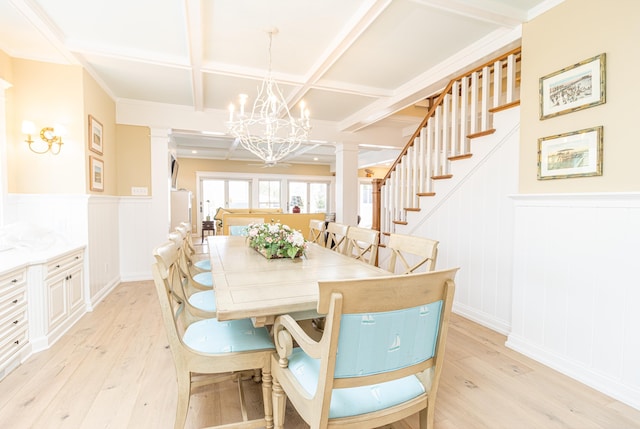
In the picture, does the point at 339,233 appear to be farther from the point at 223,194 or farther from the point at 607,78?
the point at 223,194

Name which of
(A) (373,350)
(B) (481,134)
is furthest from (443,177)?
(A) (373,350)

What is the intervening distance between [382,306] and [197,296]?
155cm

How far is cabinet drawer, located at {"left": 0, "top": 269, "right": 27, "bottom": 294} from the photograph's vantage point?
197 cm

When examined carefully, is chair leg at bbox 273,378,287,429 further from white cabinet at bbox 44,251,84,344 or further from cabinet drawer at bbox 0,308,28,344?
white cabinet at bbox 44,251,84,344

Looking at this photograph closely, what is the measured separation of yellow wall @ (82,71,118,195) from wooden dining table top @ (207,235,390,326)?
2.06 meters

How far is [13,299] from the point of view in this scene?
6.84ft

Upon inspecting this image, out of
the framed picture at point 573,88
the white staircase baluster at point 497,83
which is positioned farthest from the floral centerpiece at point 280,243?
the white staircase baluster at point 497,83

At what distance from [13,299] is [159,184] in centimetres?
255

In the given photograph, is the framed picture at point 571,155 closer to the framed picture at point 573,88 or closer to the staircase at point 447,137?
the framed picture at point 573,88

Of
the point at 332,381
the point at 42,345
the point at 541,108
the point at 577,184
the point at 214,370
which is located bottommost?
the point at 42,345

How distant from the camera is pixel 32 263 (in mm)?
2230

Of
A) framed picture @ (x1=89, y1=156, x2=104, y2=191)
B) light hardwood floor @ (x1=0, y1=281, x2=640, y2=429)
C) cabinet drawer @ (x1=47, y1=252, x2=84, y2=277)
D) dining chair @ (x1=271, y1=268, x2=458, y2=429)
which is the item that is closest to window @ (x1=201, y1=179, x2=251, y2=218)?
framed picture @ (x1=89, y1=156, x2=104, y2=191)

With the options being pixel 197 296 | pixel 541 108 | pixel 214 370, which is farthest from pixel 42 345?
pixel 541 108

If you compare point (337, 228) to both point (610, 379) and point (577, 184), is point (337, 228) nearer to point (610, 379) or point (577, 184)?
point (577, 184)
